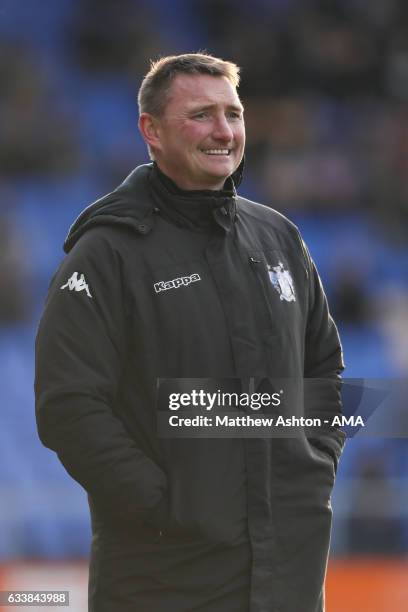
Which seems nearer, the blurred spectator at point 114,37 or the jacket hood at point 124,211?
the jacket hood at point 124,211

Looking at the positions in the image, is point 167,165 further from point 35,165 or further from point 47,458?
point 35,165

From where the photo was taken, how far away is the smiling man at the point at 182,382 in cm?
279

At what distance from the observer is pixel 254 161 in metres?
11.5

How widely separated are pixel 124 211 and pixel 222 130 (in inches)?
12.5

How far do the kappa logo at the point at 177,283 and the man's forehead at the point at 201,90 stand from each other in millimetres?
440

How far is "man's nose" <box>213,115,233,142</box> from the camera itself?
3.02 meters

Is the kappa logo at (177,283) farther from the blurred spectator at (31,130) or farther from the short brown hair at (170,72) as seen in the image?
the blurred spectator at (31,130)

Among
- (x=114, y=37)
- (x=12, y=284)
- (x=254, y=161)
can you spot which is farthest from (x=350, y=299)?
(x=114, y=37)

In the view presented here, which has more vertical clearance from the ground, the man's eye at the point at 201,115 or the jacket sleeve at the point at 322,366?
the man's eye at the point at 201,115

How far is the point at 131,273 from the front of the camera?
9.43ft

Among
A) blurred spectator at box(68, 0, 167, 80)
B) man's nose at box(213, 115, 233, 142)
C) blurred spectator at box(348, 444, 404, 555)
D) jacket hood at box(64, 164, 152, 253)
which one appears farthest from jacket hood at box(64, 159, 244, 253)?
blurred spectator at box(68, 0, 167, 80)

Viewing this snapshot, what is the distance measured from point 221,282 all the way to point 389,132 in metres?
9.16

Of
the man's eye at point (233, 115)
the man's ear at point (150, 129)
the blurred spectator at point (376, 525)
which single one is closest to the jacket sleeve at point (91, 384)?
the man's ear at point (150, 129)

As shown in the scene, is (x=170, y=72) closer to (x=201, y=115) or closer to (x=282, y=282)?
(x=201, y=115)
